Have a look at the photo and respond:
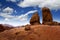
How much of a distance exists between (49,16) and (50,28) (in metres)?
14.3

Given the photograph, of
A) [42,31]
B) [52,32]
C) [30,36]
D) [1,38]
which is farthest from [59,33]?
[1,38]

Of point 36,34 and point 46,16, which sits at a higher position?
point 46,16

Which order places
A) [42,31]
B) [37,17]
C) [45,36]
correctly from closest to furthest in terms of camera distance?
[45,36] < [42,31] < [37,17]

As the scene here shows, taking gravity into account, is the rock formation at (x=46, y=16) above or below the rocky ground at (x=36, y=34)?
above

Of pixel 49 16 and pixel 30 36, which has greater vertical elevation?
pixel 49 16

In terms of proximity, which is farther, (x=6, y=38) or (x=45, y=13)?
(x=45, y=13)

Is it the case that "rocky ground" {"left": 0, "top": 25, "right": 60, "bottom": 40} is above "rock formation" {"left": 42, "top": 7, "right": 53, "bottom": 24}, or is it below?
below

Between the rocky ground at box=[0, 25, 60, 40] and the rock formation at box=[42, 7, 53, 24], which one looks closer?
the rocky ground at box=[0, 25, 60, 40]

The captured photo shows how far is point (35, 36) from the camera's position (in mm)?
39875

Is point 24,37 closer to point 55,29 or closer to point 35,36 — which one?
point 35,36

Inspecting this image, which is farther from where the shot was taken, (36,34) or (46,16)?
(46,16)

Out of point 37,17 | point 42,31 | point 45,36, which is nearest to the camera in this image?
point 45,36

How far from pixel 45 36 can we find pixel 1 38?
1260 cm

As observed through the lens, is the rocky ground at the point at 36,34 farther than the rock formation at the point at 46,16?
No
